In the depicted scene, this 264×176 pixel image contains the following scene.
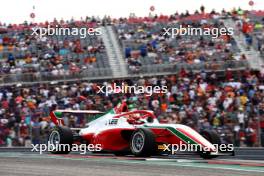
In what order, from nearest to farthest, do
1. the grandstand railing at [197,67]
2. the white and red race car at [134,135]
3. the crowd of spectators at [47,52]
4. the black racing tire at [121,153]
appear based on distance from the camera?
the white and red race car at [134,135] < the black racing tire at [121,153] < the grandstand railing at [197,67] < the crowd of spectators at [47,52]

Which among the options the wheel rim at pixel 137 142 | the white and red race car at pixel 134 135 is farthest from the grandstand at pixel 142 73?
the wheel rim at pixel 137 142

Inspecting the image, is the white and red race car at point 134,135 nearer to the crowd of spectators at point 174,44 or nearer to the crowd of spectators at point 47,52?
the crowd of spectators at point 47,52

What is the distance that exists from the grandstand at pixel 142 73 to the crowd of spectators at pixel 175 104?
0.03m

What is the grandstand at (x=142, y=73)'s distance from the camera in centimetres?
1942

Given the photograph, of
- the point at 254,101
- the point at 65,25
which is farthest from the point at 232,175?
the point at 65,25

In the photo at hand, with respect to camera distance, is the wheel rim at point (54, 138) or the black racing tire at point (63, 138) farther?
the wheel rim at point (54, 138)

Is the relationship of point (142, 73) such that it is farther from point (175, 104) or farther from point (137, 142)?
point (137, 142)

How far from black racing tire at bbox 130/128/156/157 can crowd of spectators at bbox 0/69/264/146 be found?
170 inches

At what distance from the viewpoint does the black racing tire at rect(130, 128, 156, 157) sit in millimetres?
13391

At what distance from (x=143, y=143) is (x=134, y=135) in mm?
545

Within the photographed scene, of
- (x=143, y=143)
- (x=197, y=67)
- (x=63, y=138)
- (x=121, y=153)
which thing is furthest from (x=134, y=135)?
(x=197, y=67)

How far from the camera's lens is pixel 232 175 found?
8.80 m

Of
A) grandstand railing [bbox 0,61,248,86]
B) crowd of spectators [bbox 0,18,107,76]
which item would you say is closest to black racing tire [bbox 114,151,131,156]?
grandstand railing [bbox 0,61,248,86]

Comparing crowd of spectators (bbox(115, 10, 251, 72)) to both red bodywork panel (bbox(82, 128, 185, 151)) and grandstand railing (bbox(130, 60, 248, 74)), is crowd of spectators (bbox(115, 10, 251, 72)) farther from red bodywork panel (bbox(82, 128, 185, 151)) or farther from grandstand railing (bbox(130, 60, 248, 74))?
red bodywork panel (bbox(82, 128, 185, 151))
